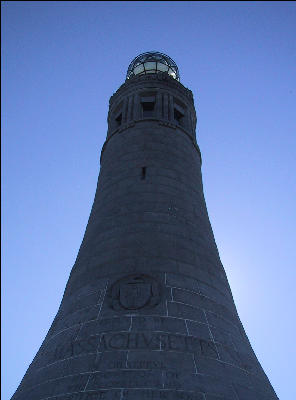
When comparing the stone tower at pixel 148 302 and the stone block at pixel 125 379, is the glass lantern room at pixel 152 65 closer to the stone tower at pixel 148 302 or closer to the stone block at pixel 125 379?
the stone tower at pixel 148 302

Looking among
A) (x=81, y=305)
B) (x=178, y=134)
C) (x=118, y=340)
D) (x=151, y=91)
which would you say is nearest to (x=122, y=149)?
(x=178, y=134)

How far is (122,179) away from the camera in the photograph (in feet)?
57.7


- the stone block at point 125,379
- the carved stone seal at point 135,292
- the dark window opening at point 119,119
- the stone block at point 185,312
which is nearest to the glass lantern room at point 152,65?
the dark window opening at point 119,119

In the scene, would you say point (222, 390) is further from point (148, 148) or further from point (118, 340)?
point (148, 148)

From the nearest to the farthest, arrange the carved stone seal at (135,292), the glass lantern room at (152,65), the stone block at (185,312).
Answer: the stone block at (185,312) < the carved stone seal at (135,292) < the glass lantern room at (152,65)

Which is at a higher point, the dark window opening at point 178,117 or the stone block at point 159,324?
the dark window opening at point 178,117

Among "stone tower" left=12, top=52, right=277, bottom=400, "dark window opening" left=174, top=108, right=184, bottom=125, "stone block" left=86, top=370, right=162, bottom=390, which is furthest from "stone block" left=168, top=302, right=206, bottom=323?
"dark window opening" left=174, top=108, right=184, bottom=125

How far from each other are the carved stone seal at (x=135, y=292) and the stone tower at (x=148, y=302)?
33 millimetres

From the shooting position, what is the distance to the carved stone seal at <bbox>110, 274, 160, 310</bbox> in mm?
11877

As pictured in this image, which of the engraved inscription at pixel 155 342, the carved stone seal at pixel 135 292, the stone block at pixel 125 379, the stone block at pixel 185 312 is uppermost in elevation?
the carved stone seal at pixel 135 292

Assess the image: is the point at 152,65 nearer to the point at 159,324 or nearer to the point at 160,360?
the point at 159,324

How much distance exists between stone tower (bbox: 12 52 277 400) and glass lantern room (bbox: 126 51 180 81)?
28.4 feet

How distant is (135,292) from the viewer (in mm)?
12250

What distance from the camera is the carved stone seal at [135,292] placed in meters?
11.9
